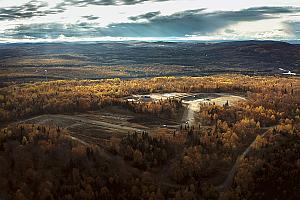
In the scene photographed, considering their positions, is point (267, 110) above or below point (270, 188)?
above

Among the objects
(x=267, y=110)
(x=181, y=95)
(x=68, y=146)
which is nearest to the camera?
(x=68, y=146)

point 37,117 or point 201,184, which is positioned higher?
point 37,117

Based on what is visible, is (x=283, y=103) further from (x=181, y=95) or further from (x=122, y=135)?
(x=122, y=135)

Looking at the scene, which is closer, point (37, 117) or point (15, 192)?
point (15, 192)

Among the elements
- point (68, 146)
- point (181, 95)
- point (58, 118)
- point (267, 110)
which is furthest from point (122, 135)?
point (181, 95)

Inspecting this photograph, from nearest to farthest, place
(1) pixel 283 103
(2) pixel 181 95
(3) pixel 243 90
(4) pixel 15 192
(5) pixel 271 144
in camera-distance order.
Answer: (4) pixel 15 192, (5) pixel 271 144, (1) pixel 283 103, (2) pixel 181 95, (3) pixel 243 90

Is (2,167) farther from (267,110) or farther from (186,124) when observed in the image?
(267,110)

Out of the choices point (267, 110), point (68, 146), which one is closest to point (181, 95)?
point (267, 110)

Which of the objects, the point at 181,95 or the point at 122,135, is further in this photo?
the point at 181,95

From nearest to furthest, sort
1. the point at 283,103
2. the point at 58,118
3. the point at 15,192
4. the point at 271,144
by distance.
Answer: the point at 15,192 < the point at 271,144 < the point at 58,118 < the point at 283,103
